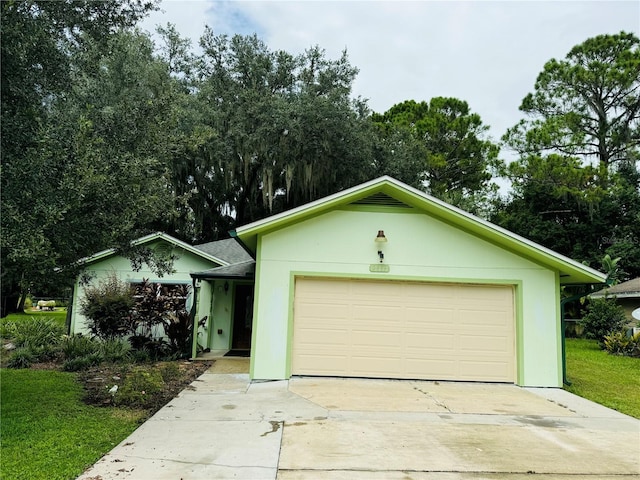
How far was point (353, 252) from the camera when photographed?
364 inches

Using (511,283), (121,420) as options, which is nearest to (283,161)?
(511,283)

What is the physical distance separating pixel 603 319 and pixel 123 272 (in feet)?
52.5

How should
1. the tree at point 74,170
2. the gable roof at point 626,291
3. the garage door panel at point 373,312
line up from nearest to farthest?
1. the tree at point 74,170
2. the garage door panel at point 373,312
3. the gable roof at point 626,291

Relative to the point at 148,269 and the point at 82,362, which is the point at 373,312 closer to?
the point at 82,362

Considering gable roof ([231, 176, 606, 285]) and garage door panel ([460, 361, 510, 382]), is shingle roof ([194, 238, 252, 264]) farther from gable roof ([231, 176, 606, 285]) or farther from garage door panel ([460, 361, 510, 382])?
garage door panel ([460, 361, 510, 382])

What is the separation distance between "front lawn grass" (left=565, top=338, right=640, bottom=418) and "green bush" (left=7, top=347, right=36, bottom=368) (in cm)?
1155

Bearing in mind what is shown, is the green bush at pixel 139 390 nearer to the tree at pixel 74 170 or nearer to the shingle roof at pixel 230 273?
the tree at pixel 74 170

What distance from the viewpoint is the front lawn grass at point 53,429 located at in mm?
4441

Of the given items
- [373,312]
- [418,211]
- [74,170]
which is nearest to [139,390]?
[74,170]

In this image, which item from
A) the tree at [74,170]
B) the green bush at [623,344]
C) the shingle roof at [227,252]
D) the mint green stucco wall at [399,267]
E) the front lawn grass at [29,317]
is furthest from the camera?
the front lawn grass at [29,317]

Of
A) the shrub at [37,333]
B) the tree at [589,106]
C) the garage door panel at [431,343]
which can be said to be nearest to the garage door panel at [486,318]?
the garage door panel at [431,343]

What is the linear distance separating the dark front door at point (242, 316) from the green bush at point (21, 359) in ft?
17.7

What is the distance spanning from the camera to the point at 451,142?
28.0 meters

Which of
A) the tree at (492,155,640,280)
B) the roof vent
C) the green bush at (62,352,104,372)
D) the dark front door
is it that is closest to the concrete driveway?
the roof vent
